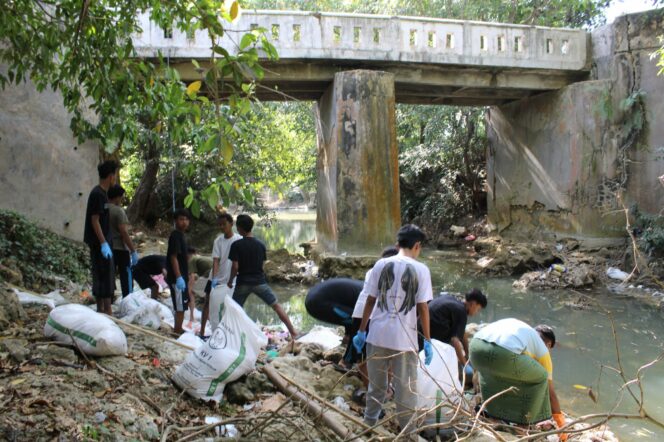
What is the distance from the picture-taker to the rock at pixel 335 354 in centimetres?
462

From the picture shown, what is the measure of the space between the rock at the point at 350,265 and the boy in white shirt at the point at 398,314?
5.52 metres

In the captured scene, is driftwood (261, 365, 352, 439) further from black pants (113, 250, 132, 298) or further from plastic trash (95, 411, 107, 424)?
black pants (113, 250, 132, 298)

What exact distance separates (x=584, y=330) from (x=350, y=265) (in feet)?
12.2

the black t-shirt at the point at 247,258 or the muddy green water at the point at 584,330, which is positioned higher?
the black t-shirt at the point at 247,258

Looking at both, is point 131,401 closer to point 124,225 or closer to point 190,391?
point 190,391

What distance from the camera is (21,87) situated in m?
7.11

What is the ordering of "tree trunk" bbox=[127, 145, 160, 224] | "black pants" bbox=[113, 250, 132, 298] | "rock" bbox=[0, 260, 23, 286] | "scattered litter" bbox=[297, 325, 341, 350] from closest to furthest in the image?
"black pants" bbox=[113, 250, 132, 298], "scattered litter" bbox=[297, 325, 341, 350], "rock" bbox=[0, 260, 23, 286], "tree trunk" bbox=[127, 145, 160, 224]

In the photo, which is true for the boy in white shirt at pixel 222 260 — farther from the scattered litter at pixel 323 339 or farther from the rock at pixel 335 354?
the rock at pixel 335 354

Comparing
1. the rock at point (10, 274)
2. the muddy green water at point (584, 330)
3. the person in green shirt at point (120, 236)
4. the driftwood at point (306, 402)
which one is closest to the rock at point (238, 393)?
the driftwood at point (306, 402)

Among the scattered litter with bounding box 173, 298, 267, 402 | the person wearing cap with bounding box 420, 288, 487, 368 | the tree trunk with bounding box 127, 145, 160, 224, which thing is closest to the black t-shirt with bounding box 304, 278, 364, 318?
the person wearing cap with bounding box 420, 288, 487, 368

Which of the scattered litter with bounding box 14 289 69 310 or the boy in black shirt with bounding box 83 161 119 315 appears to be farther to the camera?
the scattered litter with bounding box 14 289 69 310

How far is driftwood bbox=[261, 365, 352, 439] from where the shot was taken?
2.74 metres

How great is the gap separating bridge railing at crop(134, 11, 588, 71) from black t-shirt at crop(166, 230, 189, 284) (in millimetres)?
4529

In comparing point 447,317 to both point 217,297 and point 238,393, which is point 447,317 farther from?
point 217,297
